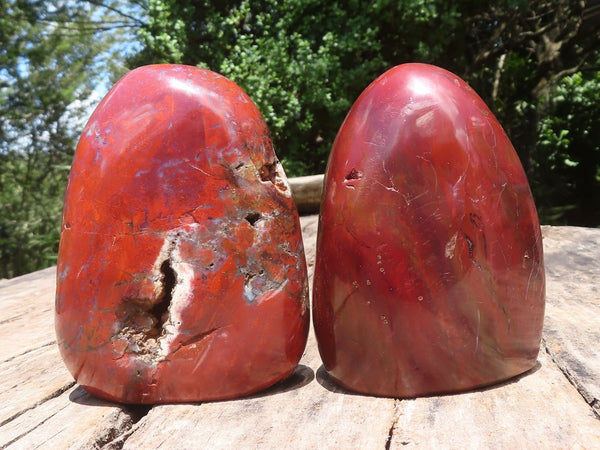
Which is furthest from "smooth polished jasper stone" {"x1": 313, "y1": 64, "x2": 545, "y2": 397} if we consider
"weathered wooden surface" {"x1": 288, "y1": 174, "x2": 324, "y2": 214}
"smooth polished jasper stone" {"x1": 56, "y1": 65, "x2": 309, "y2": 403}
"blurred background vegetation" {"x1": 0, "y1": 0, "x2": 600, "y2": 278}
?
"blurred background vegetation" {"x1": 0, "y1": 0, "x2": 600, "y2": 278}

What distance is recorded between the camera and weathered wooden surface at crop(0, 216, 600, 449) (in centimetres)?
113

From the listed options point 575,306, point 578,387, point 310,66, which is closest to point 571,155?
point 310,66

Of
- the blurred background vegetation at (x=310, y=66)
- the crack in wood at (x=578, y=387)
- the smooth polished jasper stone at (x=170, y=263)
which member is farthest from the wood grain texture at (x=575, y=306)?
the blurred background vegetation at (x=310, y=66)

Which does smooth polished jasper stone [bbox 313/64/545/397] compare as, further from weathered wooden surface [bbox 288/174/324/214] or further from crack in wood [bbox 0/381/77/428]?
weathered wooden surface [bbox 288/174/324/214]

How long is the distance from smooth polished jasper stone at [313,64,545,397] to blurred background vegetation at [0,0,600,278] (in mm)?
4301

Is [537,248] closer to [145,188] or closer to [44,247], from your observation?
[145,188]

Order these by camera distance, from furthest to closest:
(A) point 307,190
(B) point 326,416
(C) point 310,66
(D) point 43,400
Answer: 1. (C) point 310,66
2. (A) point 307,190
3. (D) point 43,400
4. (B) point 326,416

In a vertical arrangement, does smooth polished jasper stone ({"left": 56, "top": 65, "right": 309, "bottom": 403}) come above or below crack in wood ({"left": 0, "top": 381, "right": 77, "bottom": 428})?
above

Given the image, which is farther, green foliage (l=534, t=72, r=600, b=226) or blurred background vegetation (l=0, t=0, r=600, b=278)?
green foliage (l=534, t=72, r=600, b=226)

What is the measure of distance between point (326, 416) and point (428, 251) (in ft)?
1.38

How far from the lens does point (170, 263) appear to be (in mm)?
1433

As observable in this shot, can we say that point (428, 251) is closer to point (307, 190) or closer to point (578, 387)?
point (578, 387)

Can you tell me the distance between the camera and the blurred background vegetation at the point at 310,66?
5.84 metres

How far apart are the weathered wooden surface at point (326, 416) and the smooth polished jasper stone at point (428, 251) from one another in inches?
3.1
